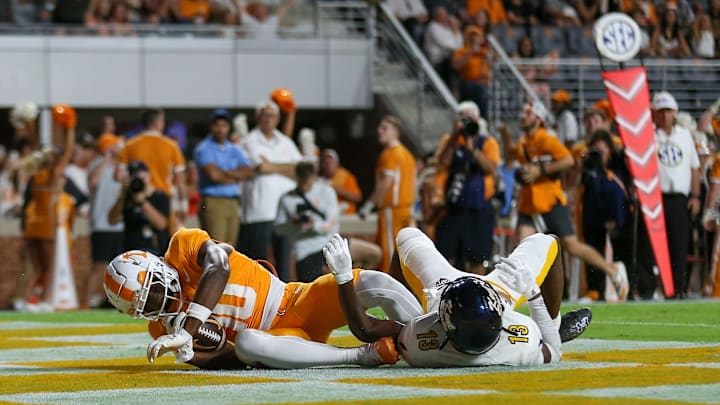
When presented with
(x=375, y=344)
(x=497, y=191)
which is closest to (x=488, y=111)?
(x=497, y=191)

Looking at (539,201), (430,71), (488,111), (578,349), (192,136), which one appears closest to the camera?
(578,349)

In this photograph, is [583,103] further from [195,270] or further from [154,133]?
[195,270]

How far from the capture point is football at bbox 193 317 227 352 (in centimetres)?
785

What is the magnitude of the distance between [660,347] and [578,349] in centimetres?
50

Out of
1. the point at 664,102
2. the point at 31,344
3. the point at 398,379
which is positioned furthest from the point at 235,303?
the point at 664,102

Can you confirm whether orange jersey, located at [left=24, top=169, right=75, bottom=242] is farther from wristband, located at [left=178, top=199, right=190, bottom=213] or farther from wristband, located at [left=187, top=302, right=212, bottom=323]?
wristband, located at [left=187, top=302, right=212, bottom=323]

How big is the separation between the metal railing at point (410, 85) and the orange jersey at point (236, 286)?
14792 mm

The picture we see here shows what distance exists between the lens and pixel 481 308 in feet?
23.8

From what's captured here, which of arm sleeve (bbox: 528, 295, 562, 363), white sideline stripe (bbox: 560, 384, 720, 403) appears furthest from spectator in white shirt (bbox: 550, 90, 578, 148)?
white sideline stripe (bbox: 560, 384, 720, 403)

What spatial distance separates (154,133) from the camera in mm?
16734

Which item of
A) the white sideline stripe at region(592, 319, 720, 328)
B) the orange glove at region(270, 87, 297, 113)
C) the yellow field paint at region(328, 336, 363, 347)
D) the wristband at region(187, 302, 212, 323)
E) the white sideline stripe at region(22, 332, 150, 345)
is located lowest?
the white sideline stripe at region(22, 332, 150, 345)

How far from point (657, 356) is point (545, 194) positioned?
7.12 metres

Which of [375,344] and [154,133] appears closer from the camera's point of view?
[375,344]

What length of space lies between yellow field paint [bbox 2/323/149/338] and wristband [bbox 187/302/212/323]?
481 cm
